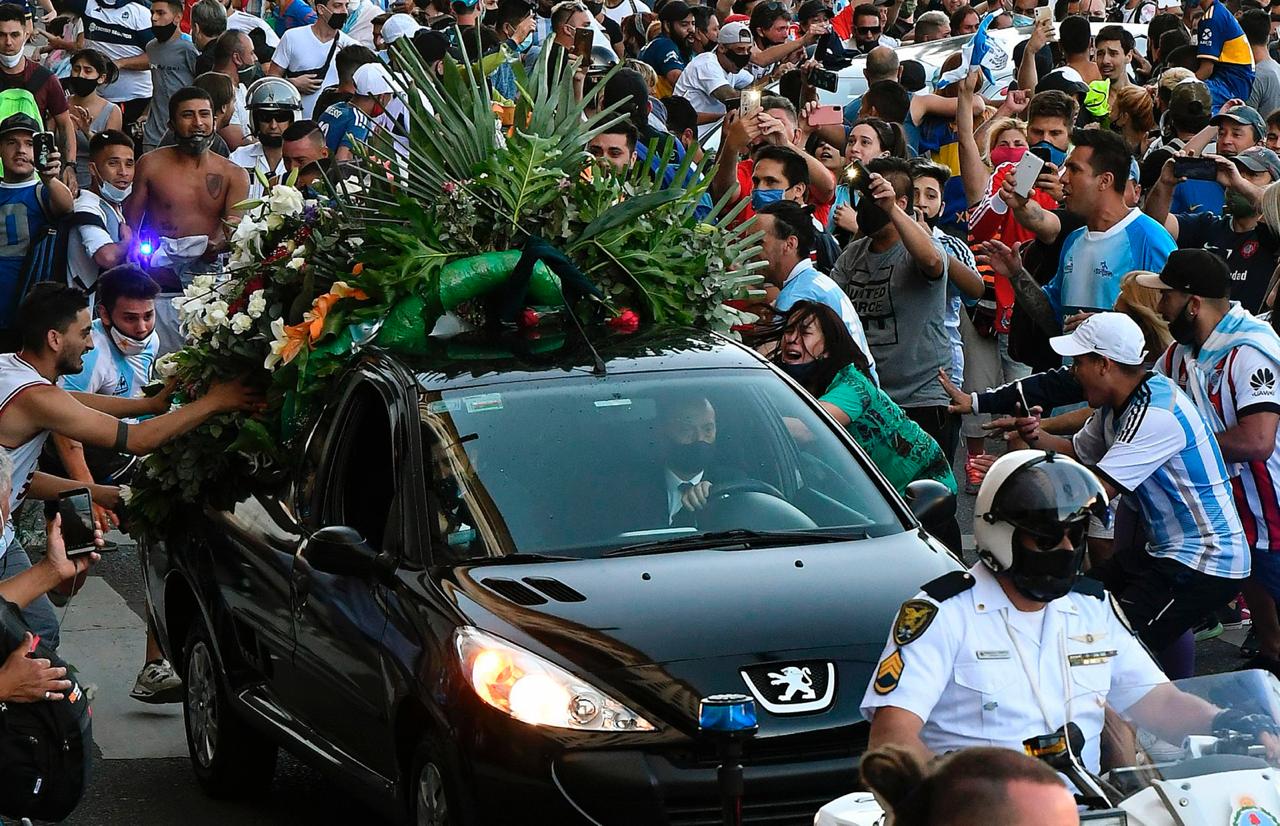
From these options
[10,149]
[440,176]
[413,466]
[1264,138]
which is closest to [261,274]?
[440,176]

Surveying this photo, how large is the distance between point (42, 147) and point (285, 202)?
4.80m

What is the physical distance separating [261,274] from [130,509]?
1087mm

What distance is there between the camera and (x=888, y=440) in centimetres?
773

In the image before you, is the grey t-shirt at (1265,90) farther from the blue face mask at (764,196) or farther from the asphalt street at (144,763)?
the asphalt street at (144,763)

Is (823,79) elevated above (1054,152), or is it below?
below

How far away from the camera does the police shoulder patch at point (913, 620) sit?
14.8 ft

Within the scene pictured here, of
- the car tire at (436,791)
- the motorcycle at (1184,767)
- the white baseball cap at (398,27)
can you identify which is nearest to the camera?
the motorcycle at (1184,767)

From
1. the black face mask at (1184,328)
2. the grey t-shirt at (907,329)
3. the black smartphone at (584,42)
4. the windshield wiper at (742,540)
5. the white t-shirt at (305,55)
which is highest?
the windshield wiper at (742,540)

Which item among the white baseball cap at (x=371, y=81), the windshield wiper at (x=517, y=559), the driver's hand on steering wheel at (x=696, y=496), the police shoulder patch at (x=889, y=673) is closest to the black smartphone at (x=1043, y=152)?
the white baseball cap at (x=371, y=81)

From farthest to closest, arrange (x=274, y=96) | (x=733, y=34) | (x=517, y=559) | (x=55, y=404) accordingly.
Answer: (x=733, y=34)
(x=274, y=96)
(x=55, y=404)
(x=517, y=559)

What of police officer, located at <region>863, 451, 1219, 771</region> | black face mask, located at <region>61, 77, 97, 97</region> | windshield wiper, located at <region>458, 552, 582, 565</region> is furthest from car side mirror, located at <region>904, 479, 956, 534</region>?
black face mask, located at <region>61, 77, 97, 97</region>

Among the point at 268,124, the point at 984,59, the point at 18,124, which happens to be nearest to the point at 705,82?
the point at 984,59

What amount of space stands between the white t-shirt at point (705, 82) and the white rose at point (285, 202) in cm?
836

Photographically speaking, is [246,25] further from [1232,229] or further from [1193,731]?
[1193,731]
